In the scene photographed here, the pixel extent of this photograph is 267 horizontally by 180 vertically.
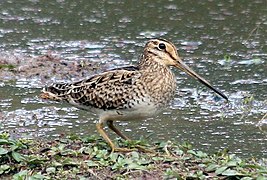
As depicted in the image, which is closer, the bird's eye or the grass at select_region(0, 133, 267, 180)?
the grass at select_region(0, 133, 267, 180)

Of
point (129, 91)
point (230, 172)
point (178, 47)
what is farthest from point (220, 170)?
point (178, 47)

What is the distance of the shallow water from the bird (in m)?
0.56

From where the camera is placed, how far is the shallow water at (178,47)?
737 cm

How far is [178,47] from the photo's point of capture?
32.2 feet

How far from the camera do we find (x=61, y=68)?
909 cm

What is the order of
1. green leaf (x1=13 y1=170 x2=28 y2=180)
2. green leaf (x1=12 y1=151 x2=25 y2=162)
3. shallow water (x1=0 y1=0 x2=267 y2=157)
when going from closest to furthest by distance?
1. green leaf (x1=13 y1=170 x2=28 y2=180)
2. green leaf (x1=12 y1=151 x2=25 y2=162)
3. shallow water (x1=0 y1=0 x2=267 y2=157)

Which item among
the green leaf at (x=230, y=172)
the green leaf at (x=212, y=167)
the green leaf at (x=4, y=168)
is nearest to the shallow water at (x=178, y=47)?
the green leaf at (x=212, y=167)

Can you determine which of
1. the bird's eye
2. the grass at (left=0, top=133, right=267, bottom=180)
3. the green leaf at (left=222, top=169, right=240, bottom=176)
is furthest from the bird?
the green leaf at (left=222, top=169, right=240, bottom=176)

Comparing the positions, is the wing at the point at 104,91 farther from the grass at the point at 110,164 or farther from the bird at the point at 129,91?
the grass at the point at 110,164

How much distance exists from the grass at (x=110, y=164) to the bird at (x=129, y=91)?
1.00 ft

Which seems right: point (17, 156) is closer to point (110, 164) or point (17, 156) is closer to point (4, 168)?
point (4, 168)

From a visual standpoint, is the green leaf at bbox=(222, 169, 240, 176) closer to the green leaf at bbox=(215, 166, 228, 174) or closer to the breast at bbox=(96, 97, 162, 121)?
the green leaf at bbox=(215, 166, 228, 174)

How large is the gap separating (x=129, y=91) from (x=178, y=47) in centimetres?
363

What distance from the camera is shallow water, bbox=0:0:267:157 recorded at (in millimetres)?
7371
